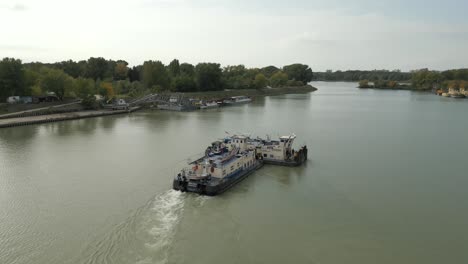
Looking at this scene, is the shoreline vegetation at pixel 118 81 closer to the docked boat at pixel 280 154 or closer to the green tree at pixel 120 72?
the green tree at pixel 120 72

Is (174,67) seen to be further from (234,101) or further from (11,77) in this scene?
(11,77)

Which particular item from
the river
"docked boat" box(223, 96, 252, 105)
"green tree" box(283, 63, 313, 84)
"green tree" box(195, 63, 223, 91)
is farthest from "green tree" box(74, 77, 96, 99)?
"green tree" box(283, 63, 313, 84)

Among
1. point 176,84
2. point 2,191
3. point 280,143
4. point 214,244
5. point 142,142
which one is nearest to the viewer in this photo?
point 214,244

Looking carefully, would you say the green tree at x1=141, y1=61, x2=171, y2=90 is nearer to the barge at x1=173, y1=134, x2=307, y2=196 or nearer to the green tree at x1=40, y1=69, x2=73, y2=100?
the green tree at x1=40, y1=69, x2=73, y2=100

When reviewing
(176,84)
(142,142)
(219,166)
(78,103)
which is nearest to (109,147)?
(142,142)

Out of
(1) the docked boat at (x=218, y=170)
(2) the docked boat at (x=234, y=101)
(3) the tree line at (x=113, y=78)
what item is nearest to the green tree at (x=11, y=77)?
(3) the tree line at (x=113, y=78)

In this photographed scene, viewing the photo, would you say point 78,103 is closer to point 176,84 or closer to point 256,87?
point 176,84
